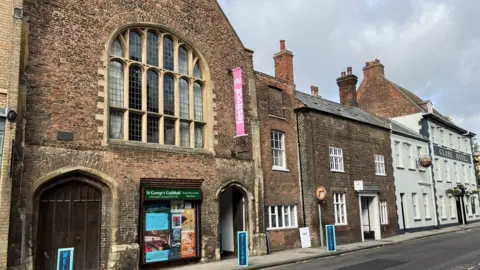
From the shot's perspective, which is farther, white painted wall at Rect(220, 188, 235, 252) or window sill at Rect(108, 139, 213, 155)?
white painted wall at Rect(220, 188, 235, 252)

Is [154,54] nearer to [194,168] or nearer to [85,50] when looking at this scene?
[85,50]

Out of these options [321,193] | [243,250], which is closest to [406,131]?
[321,193]

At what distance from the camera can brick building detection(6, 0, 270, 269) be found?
12320 millimetres

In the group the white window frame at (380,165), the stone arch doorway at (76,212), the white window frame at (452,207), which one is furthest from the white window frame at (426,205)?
the stone arch doorway at (76,212)

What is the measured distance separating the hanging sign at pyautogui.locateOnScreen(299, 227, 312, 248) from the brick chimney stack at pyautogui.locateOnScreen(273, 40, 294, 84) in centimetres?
808

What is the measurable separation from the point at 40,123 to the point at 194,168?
591cm

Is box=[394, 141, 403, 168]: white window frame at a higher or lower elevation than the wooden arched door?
higher

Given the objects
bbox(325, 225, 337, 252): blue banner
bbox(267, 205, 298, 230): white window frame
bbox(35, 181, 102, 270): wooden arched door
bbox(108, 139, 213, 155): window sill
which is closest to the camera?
bbox(35, 181, 102, 270): wooden arched door

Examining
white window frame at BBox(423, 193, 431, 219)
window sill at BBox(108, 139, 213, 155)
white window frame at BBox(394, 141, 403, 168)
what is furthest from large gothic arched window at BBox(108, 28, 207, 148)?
white window frame at BBox(423, 193, 431, 219)

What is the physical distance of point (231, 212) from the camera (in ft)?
62.7

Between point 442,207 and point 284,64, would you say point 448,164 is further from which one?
point 284,64

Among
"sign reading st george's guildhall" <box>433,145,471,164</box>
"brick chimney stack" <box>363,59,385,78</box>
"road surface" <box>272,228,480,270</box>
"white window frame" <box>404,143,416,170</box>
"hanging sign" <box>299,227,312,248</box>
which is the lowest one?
"road surface" <box>272,228,480,270</box>

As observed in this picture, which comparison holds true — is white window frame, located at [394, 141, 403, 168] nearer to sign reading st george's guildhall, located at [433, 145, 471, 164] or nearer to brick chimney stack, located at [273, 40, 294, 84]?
sign reading st george's guildhall, located at [433, 145, 471, 164]

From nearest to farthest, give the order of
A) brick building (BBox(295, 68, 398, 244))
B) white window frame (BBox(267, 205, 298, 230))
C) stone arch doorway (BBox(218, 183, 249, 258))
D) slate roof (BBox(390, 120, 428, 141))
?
stone arch doorway (BBox(218, 183, 249, 258)) → white window frame (BBox(267, 205, 298, 230)) → brick building (BBox(295, 68, 398, 244)) → slate roof (BBox(390, 120, 428, 141))
